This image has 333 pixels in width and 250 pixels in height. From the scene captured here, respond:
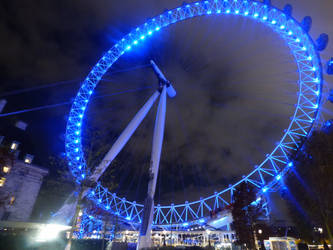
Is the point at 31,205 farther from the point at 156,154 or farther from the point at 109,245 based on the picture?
the point at 156,154

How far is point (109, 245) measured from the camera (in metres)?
21.6

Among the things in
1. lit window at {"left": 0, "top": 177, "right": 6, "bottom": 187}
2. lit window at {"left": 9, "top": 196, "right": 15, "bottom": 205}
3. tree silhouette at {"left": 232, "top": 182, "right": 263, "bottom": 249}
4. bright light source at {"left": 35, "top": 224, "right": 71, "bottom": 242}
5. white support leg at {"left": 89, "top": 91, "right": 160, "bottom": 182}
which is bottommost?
bright light source at {"left": 35, "top": 224, "right": 71, "bottom": 242}

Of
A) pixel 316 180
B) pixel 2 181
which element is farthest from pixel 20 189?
pixel 316 180

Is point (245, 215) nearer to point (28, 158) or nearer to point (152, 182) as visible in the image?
point (152, 182)

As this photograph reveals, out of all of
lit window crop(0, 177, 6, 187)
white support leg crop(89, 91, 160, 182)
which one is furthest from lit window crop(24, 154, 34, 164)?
white support leg crop(89, 91, 160, 182)

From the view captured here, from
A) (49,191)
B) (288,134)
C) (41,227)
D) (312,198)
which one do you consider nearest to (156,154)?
(41,227)

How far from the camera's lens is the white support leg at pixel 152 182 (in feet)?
70.3

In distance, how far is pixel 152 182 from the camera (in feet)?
81.2

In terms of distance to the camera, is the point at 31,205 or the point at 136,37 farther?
the point at 31,205

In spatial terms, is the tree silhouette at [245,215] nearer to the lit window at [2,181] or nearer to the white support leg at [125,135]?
the white support leg at [125,135]

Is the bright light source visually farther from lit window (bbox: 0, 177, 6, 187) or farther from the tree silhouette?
the tree silhouette

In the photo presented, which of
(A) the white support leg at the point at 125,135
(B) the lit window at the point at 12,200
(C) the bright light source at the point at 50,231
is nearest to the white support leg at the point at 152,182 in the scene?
(A) the white support leg at the point at 125,135

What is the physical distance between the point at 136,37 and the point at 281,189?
109 ft

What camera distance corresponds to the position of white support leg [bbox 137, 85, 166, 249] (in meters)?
21.4
